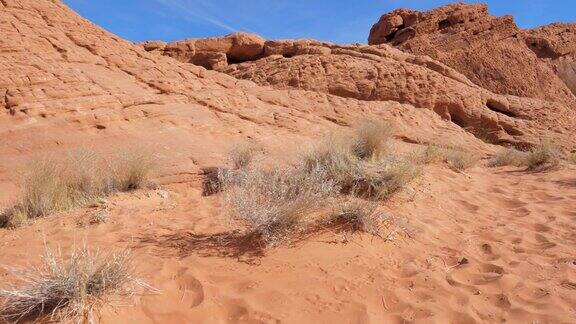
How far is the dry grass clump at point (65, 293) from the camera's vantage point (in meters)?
2.45

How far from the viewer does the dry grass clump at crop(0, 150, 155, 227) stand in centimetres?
458

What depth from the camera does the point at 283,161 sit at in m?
6.54

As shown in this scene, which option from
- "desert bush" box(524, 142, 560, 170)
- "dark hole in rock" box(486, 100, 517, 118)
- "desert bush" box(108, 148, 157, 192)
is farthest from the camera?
"dark hole in rock" box(486, 100, 517, 118)

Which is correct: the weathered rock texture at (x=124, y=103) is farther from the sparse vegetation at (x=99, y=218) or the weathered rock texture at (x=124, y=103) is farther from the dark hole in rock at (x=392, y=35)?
the dark hole in rock at (x=392, y=35)

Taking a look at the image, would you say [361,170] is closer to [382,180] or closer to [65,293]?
[382,180]

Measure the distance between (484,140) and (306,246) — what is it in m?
8.89

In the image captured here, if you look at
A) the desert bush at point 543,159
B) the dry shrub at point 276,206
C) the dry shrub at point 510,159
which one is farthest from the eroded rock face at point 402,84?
the dry shrub at point 276,206

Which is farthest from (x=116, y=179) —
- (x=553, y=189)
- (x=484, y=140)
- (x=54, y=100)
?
(x=484, y=140)

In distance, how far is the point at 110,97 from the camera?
7262 mm

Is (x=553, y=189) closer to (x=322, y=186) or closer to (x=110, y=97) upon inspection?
(x=322, y=186)

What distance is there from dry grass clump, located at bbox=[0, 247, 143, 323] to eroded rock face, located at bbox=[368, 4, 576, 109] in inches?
539

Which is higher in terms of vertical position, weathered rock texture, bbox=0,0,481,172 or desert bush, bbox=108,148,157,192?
weathered rock texture, bbox=0,0,481,172

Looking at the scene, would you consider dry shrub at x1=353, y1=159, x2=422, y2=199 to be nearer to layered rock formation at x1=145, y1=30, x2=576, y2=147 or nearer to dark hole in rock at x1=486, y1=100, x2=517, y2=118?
layered rock formation at x1=145, y1=30, x2=576, y2=147

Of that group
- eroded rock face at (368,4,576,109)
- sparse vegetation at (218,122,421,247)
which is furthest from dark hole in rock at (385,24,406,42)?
sparse vegetation at (218,122,421,247)
